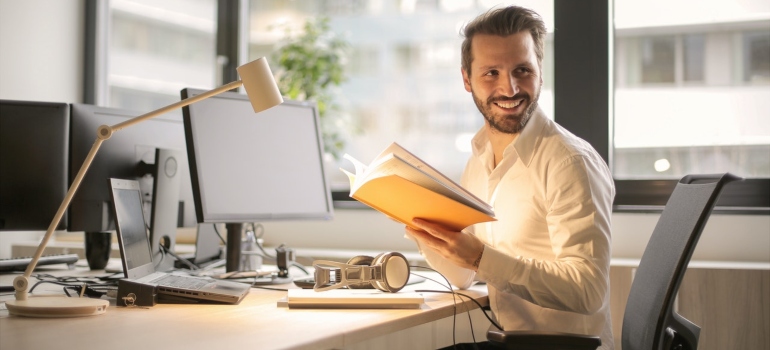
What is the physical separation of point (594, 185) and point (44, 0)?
3.24 meters

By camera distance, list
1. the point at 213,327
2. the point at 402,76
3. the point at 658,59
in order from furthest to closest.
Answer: the point at 402,76 < the point at 658,59 < the point at 213,327

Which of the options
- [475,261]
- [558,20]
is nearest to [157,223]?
[475,261]

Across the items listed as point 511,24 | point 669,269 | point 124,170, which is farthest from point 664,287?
point 124,170

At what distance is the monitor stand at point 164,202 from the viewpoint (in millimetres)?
2211

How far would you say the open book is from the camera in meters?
1.55

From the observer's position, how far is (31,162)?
6.98ft

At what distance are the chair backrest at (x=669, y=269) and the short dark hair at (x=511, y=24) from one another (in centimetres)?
58

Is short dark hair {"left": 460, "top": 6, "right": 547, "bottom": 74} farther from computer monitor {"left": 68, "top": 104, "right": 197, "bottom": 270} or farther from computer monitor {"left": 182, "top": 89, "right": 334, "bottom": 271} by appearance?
computer monitor {"left": 68, "top": 104, "right": 197, "bottom": 270}

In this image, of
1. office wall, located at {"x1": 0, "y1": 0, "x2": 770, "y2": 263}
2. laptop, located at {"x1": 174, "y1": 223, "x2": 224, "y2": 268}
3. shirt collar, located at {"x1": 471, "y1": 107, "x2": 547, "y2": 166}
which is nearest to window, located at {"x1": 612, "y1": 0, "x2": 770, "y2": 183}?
office wall, located at {"x1": 0, "y1": 0, "x2": 770, "y2": 263}

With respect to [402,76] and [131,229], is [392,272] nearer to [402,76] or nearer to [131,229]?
[131,229]

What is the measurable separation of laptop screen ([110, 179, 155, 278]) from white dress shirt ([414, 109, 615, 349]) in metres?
0.77

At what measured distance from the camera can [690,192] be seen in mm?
1614

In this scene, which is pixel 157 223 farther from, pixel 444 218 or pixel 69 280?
pixel 444 218

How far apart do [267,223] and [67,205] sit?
1.98m
